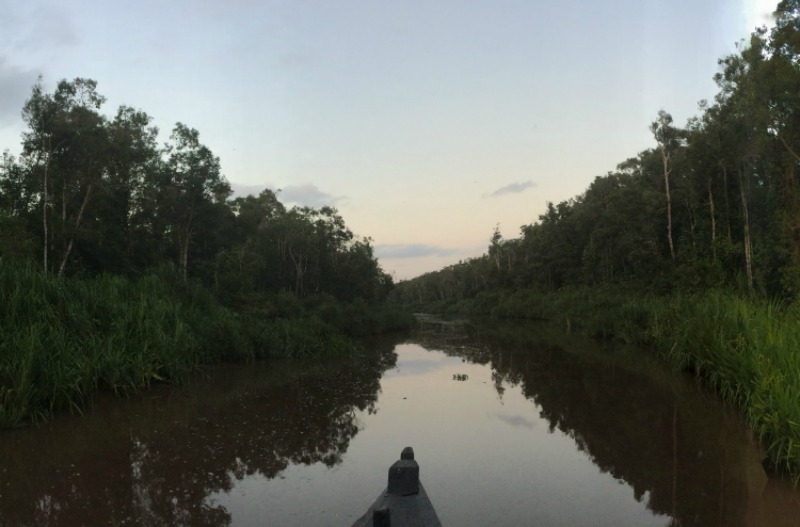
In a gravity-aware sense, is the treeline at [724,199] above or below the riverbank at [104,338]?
above

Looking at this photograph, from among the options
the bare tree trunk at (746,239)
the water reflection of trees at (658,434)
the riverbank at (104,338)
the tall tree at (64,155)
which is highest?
the tall tree at (64,155)

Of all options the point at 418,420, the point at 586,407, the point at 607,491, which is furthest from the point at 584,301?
the point at 607,491

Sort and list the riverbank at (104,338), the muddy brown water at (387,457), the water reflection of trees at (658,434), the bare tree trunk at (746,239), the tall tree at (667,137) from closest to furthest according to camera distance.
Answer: the muddy brown water at (387,457) → the water reflection of trees at (658,434) → the riverbank at (104,338) → the bare tree trunk at (746,239) → the tall tree at (667,137)

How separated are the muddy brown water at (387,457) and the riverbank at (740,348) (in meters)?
0.40

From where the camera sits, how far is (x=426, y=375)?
14.4 meters

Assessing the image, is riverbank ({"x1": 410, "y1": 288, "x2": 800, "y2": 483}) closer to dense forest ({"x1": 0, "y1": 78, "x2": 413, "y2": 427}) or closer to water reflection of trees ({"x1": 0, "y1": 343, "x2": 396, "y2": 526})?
water reflection of trees ({"x1": 0, "y1": 343, "x2": 396, "y2": 526})

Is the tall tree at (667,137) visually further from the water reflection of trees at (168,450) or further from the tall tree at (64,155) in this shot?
the tall tree at (64,155)

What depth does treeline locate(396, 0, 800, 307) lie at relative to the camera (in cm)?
1864

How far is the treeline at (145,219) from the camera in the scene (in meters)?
22.1

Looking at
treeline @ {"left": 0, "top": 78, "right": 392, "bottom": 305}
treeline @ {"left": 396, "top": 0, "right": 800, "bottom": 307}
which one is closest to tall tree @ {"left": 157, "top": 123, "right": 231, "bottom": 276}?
treeline @ {"left": 0, "top": 78, "right": 392, "bottom": 305}

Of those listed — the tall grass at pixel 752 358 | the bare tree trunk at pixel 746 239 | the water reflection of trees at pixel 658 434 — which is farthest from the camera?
the bare tree trunk at pixel 746 239

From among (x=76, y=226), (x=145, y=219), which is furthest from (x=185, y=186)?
(x=76, y=226)

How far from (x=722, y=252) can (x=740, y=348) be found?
16.8m

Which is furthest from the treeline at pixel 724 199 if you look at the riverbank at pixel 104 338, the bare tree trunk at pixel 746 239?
the riverbank at pixel 104 338
